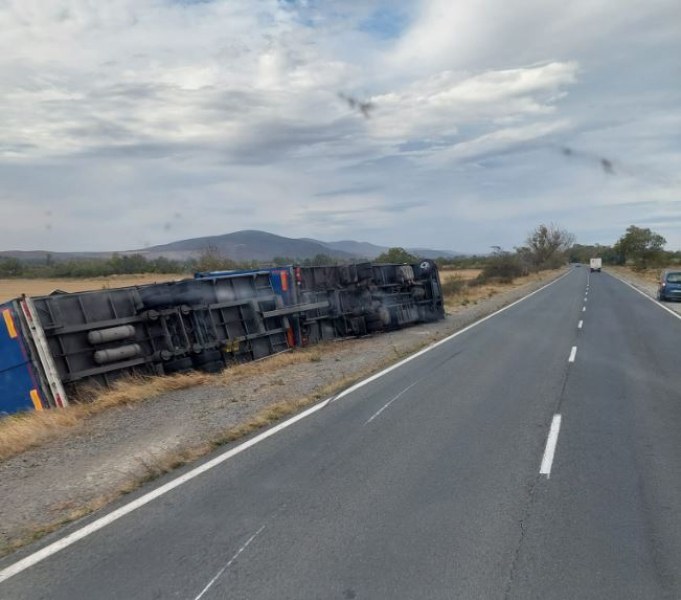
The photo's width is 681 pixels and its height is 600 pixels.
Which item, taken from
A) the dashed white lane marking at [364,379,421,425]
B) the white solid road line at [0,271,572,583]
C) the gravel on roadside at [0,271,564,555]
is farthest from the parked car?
the white solid road line at [0,271,572,583]

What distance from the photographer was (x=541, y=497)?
630cm

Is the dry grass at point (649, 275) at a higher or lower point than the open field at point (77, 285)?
lower

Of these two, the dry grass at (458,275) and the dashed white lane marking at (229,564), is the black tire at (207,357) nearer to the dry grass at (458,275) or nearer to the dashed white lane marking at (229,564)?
the dashed white lane marking at (229,564)

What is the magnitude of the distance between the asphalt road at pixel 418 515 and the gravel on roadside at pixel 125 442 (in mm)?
775

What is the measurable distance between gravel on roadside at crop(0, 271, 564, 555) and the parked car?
2465cm

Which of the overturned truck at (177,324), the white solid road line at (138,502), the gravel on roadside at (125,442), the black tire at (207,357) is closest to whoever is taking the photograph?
the white solid road line at (138,502)

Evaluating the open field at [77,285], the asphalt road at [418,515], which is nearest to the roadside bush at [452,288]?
the open field at [77,285]

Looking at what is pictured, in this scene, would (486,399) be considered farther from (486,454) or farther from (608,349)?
(608,349)

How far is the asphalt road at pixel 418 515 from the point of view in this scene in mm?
4629

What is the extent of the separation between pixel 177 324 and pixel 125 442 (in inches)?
267

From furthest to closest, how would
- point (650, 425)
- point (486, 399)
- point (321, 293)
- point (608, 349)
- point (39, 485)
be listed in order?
point (321, 293)
point (608, 349)
point (486, 399)
point (650, 425)
point (39, 485)

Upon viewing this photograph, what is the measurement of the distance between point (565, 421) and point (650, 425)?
111 cm

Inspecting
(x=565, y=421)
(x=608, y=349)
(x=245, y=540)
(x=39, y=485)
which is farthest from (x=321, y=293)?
(x=245, y=540)

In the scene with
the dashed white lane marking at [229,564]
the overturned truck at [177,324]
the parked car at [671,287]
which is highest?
the overturned truck at [177,324]
